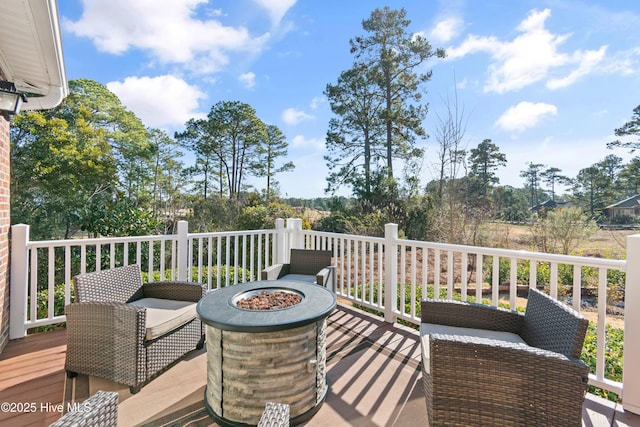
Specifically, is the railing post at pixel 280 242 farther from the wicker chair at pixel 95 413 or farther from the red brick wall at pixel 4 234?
the wicker chair at pixel 95 413

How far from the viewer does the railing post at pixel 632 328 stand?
6.45 ft

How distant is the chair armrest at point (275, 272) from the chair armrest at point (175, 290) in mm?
758

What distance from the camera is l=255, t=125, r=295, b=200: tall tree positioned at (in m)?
17.3

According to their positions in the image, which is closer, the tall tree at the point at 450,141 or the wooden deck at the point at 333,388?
the wooden deck at the point at 333,388

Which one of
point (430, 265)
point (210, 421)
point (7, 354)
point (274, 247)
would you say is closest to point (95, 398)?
point (210, 421)

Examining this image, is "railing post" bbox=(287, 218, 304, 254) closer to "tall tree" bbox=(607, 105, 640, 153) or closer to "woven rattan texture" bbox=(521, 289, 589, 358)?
"woven rattan texture" bbox=(521, 289, 589, 358)

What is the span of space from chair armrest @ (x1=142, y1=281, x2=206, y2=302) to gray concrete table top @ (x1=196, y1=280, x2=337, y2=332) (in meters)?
0.63

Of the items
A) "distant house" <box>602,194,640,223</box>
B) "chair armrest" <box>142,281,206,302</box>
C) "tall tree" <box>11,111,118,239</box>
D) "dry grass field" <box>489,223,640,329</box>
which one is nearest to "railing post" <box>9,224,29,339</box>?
"chair armrest" <box>142,281,206,302</box>

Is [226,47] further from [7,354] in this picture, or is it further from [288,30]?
[7,354]

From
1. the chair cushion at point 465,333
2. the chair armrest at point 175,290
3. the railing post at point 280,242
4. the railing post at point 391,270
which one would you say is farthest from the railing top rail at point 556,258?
the railing post at point 280,242

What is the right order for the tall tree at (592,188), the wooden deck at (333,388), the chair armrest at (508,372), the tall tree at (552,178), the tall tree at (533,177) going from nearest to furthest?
the chair armrest at (508,372), the wooden deck at (333,388), the tall tree at (592,188), the tall tree at (533,177), the tall tree at (552,178)

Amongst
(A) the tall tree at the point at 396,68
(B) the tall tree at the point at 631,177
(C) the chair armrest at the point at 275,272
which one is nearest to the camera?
(C) the chair armrest at the point at 275,272

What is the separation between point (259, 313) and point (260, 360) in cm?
27

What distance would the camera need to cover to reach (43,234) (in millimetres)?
9719
